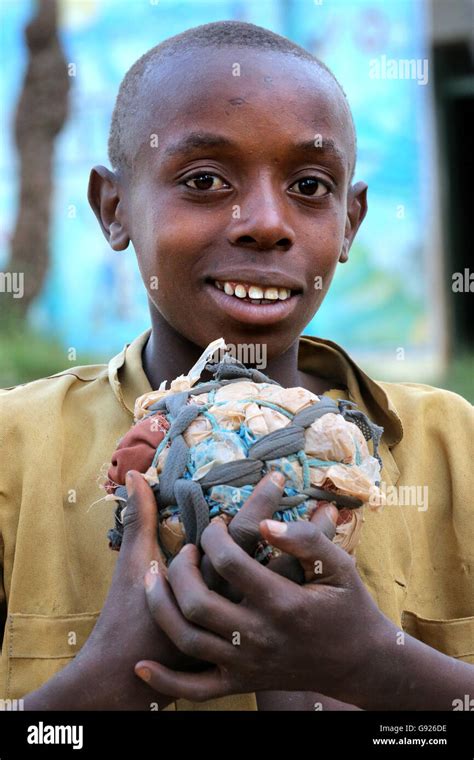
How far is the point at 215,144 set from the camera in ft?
7.06

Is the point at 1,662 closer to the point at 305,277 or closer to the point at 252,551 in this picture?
the point at 252,551

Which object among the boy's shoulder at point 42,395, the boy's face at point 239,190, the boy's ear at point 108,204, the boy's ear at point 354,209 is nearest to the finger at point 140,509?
the boy's face at point 239,190

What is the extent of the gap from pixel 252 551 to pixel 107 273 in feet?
20.4

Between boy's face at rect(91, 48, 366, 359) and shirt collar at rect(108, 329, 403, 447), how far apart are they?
0.71ft

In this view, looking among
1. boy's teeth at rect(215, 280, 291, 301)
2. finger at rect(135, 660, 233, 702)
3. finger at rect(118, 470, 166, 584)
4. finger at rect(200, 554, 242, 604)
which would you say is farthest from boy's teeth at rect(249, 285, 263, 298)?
finger at rect(135, 660, 233, 702)

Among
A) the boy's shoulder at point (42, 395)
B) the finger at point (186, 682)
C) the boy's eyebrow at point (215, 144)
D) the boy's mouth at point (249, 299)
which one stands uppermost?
the boy's eyebrow at point (215, 144)

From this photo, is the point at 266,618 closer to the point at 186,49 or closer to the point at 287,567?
the point at 287,567

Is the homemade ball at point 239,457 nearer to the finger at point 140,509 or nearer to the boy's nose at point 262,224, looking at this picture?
the finger at point 140,509

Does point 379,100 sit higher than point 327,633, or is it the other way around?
point 379,100

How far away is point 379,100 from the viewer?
768 cm

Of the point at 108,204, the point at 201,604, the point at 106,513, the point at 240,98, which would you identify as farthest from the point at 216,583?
the point at 108,204

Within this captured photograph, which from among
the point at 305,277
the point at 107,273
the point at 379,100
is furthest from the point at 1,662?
the point at 379,100

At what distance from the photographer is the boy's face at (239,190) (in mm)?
2150
